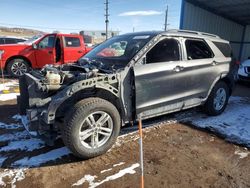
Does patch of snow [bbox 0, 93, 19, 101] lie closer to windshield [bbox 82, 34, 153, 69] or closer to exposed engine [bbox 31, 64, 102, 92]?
windshield [bbox 82, 34, 153, 69]

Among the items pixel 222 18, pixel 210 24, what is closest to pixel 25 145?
pixel 210 24

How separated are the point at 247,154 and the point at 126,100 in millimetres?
2159

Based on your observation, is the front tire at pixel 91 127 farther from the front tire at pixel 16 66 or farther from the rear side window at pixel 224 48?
the front tire at pixel 16 66

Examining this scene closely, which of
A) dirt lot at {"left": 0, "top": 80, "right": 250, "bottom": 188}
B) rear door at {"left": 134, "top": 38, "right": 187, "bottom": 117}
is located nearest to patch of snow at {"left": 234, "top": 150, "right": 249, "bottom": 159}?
dirt lot at {"left": 0, "top": 80, "right": 250, "bottom": 188}

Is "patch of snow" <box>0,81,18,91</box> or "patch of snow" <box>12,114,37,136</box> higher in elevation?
"patch of snow" <box>12,114,37,136</box>

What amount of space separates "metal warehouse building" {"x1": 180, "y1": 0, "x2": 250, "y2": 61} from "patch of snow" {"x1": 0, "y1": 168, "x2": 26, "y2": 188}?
1233cm

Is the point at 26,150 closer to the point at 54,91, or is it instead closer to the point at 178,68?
the point at 54,91

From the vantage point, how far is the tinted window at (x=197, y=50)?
4.86m

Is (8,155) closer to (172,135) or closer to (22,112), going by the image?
(22,112)

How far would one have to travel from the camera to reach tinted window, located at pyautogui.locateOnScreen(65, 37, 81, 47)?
10.2 metres

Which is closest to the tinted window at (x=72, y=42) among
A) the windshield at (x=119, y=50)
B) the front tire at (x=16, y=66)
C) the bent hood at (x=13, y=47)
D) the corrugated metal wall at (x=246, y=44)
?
the bent hood at (x=13, y=47)

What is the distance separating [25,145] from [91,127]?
4.40 feet

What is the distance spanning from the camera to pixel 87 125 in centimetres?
354

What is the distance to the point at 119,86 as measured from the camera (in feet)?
12.4
